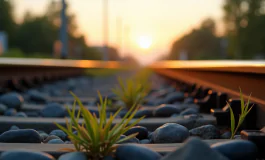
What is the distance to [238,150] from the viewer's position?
6.50ft

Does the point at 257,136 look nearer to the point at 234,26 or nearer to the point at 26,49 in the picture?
the point at 234,26

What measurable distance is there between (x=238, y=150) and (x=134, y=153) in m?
0.47

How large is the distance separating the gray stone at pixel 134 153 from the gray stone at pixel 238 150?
0.29 meters

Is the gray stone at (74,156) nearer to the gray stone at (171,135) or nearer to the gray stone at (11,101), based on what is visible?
the gray stone at (171,135)

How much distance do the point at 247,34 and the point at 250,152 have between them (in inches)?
2510

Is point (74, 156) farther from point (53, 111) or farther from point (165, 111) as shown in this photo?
point (53, 111)

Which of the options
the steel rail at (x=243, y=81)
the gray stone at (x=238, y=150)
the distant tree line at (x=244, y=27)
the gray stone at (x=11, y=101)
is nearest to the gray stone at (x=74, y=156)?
the gray stone at (x=238, y=150)

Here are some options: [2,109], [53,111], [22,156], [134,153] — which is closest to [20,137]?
[22,156]

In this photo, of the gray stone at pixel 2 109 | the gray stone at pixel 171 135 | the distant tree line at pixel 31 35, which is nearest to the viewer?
the gray stone at pixel 171 135

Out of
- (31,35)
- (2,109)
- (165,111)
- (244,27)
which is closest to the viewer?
(165,111)

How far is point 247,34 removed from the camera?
208ft

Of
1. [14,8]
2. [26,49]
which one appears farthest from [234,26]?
[14,8]

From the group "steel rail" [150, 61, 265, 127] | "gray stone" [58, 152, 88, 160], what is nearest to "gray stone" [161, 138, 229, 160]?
"gray stone" [58, 152, 88, 160]

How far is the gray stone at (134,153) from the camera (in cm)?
192
